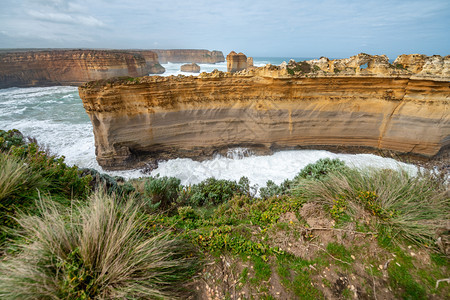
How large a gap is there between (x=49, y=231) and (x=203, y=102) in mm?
7708

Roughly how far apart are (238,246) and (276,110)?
306 inches

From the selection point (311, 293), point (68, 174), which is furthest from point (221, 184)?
point (311, 293)

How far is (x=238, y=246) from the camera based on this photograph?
250 cm

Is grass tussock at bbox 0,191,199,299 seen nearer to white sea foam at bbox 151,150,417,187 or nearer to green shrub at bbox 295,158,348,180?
green shrub at bbox 295,158,348,180

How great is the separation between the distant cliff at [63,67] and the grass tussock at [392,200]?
33.3 m

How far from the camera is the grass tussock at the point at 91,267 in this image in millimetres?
1486

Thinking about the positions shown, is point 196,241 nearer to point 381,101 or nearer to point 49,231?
point 49,231

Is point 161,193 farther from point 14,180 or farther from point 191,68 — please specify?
point 191,68

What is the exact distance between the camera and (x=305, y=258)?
2.38 meters

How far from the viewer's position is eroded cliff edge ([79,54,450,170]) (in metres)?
7.99

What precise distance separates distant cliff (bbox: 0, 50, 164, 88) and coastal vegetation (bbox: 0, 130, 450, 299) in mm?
31207

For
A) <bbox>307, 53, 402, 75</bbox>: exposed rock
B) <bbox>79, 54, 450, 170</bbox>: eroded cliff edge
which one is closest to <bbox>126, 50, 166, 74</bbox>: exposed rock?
<bbox>79, 54, 450, 170</bbox>: eroded cliff edge

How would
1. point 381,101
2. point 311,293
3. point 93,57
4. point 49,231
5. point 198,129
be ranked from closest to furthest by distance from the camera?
1. point 49,231
2. point 311,293
3. point 381,101
4. point 198,129
5. point 93,57

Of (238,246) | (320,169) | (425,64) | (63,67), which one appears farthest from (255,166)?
(63,67)
